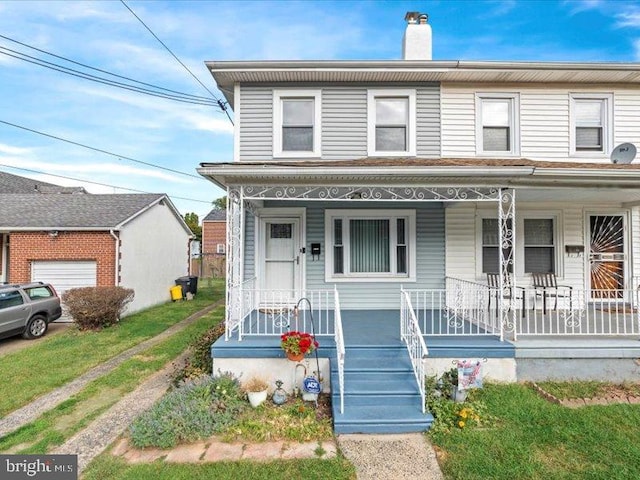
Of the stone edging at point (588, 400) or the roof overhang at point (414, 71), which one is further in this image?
the roof overhang at point (414, 71)

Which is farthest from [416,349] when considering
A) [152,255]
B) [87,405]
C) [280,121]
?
[152,255]

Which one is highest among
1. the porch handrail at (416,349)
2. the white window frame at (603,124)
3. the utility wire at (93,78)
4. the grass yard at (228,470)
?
the utility wire at (93,78)

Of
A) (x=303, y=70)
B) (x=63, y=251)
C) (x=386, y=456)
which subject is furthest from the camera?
(x=63, y=251)

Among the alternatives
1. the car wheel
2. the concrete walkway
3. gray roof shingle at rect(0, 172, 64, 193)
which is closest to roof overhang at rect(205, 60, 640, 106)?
the concrete walkway

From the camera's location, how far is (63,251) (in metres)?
11.3

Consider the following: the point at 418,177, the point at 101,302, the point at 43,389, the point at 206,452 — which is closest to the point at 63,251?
the point at 101,302

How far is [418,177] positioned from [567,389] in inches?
153

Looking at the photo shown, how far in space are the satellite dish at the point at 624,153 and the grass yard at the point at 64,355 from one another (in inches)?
481

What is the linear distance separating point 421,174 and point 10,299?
10.3 m

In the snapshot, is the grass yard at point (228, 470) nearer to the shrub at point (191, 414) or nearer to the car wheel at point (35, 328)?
the shrub at point (191, 414)

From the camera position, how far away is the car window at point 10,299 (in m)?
8.40

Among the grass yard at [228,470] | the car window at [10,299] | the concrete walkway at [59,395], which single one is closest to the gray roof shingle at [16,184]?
the car window at [10,299]

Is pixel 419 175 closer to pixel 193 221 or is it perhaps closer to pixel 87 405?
pixel 87 405

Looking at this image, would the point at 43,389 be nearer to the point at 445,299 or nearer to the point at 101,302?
the point at 101,302
